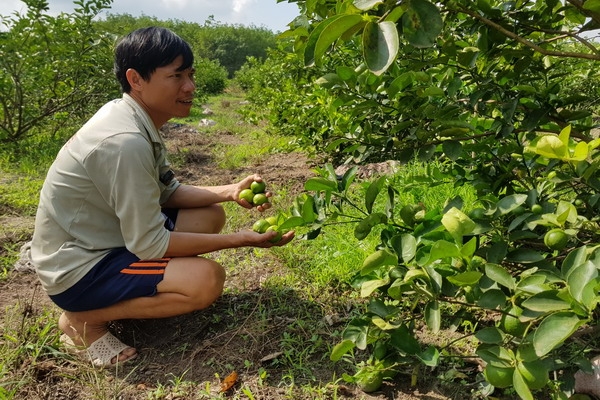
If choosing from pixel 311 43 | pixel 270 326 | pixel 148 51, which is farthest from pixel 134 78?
pixel 311 43

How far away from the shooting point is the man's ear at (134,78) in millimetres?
1954

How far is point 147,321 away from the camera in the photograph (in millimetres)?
2248

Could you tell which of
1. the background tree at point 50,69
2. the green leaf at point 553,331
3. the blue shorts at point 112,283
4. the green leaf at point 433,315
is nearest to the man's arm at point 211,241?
the blue shorts at point 112,283

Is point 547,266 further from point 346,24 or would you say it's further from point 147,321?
point 147,321

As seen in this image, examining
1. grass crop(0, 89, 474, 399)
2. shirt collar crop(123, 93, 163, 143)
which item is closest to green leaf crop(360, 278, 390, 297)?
grass crop(0, 89, 474, 399)

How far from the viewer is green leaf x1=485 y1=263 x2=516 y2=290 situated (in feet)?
3.22

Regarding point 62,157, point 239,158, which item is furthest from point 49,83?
point 62,157

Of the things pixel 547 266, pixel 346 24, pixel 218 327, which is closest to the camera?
pixel 346 24

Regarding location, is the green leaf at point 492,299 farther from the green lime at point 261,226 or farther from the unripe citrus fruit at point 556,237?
the green lime at point 261,226

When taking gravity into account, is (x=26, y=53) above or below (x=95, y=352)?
above

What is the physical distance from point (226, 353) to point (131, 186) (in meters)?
0.79

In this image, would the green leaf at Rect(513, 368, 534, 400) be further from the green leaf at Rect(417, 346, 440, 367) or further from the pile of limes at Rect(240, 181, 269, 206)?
the pile of limes at Rect(240, 181, 269, 206)

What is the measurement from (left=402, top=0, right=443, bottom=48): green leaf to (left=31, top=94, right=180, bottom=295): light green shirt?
4.22 feet

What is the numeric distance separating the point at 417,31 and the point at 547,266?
0.69 m
